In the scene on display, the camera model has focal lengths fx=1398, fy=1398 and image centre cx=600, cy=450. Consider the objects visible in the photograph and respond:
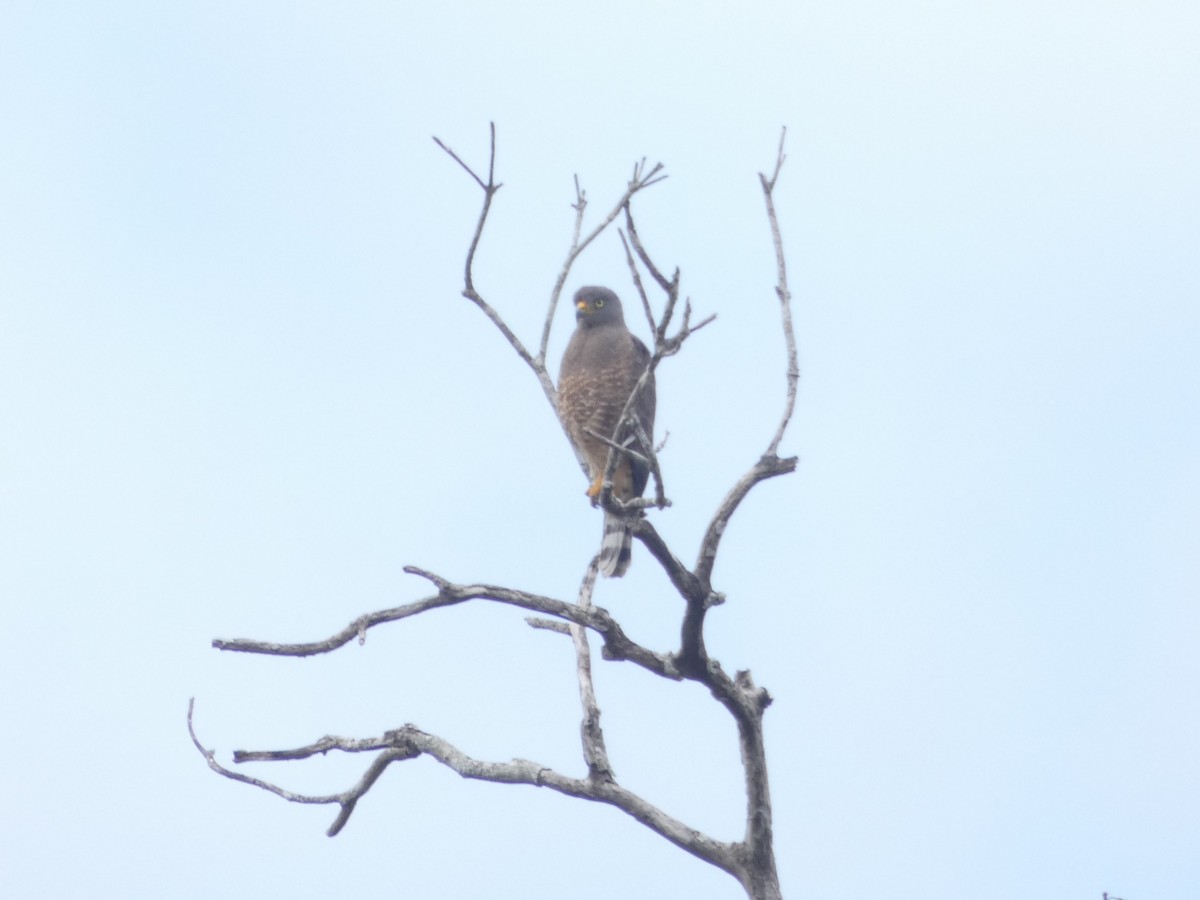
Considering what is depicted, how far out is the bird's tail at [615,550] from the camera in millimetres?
6281

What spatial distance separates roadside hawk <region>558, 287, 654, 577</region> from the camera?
268 inches

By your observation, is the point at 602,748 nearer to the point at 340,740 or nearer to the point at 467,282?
the point at 340,740

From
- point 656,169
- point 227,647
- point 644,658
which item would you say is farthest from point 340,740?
point 656,169

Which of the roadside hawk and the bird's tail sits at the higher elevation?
the roadside hawk

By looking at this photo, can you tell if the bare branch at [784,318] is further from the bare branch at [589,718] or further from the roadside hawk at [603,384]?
the roadside hawk at [603,384]

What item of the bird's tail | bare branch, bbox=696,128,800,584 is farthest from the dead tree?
the bird's tail

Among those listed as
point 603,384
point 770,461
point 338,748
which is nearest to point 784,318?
point 770,461

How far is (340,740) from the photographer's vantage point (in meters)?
4.12

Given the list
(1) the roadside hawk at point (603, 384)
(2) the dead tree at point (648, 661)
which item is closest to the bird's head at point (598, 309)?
(1) the roadside hawk at point (603, 384)

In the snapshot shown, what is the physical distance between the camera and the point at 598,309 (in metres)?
7.41

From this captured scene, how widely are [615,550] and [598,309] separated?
1.58m

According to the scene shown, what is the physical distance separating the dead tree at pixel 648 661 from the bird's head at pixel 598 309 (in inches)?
124

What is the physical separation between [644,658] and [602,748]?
0.94 ft

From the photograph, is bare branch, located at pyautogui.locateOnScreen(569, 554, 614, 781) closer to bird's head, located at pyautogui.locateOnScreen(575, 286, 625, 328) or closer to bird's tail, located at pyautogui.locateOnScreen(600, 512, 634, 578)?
bird's tail, located at pyautogui.locateOnScreen(600, 512, 634, 578)
